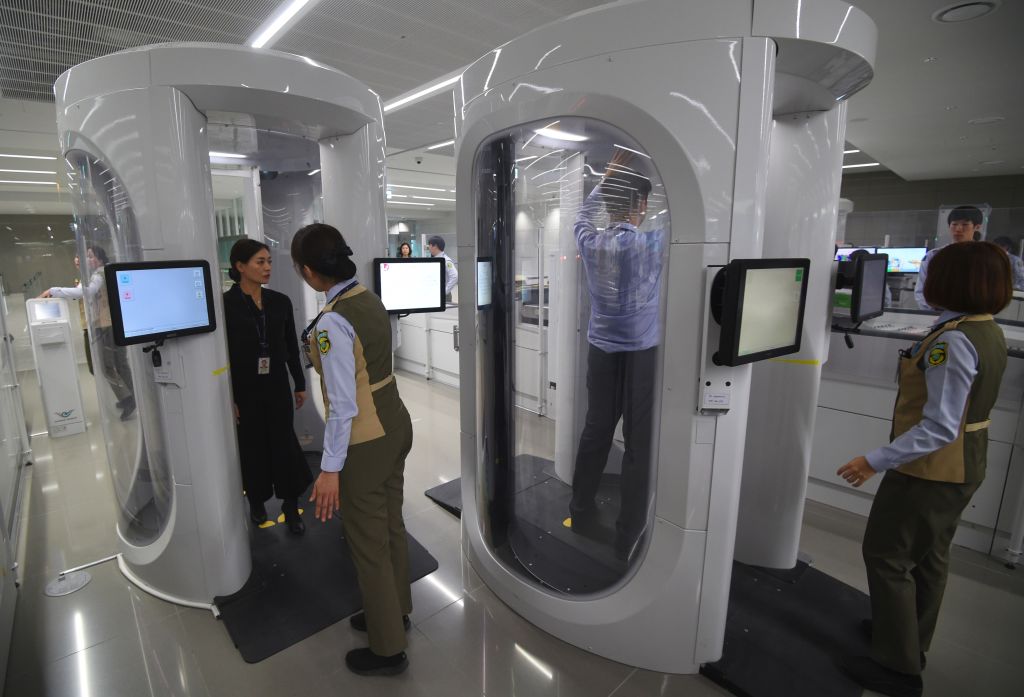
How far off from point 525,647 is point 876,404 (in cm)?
233

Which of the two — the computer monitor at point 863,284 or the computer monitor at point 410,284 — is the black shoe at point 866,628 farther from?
the computer monitor at point 410,284

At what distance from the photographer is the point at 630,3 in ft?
4.85

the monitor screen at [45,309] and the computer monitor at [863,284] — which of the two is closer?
the computer monitor at [863,284]

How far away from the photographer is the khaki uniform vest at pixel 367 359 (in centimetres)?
165

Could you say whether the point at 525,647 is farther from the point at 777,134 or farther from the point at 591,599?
the point at 777,134

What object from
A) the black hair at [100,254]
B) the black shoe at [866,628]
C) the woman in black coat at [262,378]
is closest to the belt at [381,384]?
the woman in black coat at [262,378]

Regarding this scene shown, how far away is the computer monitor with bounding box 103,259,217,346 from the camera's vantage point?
167cm

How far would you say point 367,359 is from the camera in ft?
5.55

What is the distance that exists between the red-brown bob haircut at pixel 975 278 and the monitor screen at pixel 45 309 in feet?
20.2

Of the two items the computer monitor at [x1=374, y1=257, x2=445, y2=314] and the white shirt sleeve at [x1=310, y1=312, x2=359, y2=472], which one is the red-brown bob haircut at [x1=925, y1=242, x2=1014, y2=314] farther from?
the computer monitor at [x1=374, y1=257, x2=445, y2=314]

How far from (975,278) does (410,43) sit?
4463 millimetres

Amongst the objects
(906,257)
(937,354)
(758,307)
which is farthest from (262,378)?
(906,257)

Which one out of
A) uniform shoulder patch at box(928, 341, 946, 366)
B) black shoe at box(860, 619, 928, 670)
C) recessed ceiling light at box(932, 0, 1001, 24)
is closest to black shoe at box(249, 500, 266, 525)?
black shoe at box(860, 619, 928, 670)

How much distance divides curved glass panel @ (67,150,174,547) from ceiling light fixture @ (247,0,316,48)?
2150 millimetres
